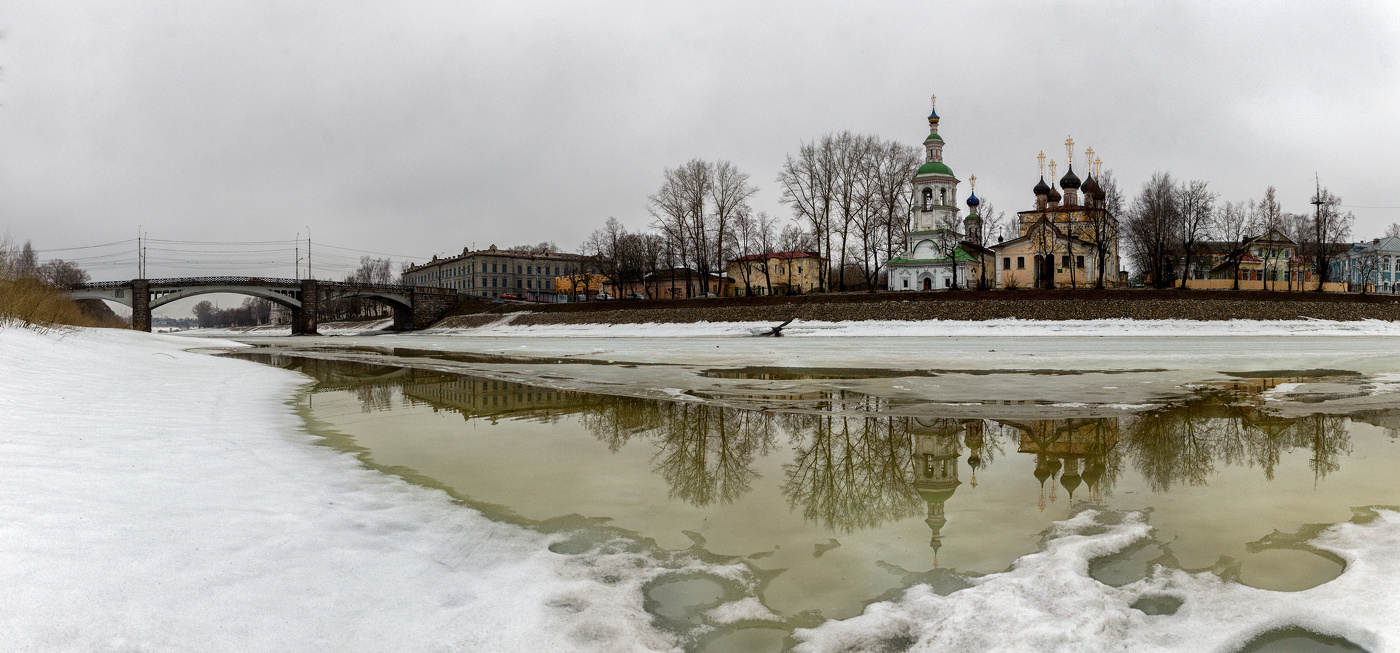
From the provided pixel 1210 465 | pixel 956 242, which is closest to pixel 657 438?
pixel 1210 465

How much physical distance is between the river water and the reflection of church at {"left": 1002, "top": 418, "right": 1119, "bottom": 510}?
3 cm

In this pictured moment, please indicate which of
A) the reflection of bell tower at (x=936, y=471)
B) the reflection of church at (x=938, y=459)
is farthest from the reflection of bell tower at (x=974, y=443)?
the reflection of bell tower at (x=936, y=471)

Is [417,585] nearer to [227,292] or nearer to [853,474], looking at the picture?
[853,474]

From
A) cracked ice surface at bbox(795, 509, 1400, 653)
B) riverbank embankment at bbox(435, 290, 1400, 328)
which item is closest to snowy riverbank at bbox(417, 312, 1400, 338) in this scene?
riverbank embankment at bbox(435, 290, 1400, 328)

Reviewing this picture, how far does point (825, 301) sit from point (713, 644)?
50.0m

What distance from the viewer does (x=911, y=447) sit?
7.83 metres

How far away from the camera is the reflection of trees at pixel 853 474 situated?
5.49 metres

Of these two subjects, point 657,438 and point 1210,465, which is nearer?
point 1210,465

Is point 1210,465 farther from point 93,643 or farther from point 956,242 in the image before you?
point 956,242

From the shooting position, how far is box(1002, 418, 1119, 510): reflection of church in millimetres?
6203

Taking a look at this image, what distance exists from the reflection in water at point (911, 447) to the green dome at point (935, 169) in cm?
6845

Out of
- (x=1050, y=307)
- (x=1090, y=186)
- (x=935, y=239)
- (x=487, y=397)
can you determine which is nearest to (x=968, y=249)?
→ (x=935, y=239)

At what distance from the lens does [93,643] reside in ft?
9.88

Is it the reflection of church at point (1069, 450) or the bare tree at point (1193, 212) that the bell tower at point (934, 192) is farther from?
the reflection of church at point (1069, 450)
